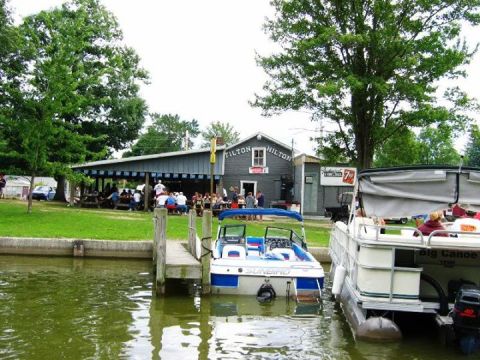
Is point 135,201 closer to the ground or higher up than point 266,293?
higher up

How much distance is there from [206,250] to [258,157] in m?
22.4

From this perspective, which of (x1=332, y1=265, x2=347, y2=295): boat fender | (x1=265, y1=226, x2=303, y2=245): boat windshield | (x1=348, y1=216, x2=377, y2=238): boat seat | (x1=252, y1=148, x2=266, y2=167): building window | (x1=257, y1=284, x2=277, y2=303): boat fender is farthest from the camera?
(x1=252, y1=148, x2=266, y2=167): building window

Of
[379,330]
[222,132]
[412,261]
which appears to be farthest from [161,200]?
[222,132]

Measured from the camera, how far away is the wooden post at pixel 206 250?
11.2m

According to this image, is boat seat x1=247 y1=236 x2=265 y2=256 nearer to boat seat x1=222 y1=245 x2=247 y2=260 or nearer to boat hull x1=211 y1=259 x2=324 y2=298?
boat seat x1=222 y1=245 x2=247 y2=260

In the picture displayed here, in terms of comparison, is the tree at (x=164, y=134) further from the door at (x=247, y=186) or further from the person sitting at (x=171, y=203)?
the person sitting at (x=171, y=203)

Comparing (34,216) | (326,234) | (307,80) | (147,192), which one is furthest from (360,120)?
(34,216)

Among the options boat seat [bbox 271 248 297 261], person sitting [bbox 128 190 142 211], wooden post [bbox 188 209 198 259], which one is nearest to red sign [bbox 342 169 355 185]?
person sitting [bbox 128 190 142 211]

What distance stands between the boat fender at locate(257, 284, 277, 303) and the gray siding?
22102 mm

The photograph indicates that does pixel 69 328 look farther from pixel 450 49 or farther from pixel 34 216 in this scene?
pixel 450 49

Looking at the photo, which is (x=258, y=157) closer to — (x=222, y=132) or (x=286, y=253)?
(x=286, y=253)

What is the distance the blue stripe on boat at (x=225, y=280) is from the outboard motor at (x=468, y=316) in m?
4.60

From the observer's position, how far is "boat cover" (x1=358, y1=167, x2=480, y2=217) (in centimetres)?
912

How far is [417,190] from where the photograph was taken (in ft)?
30.8
